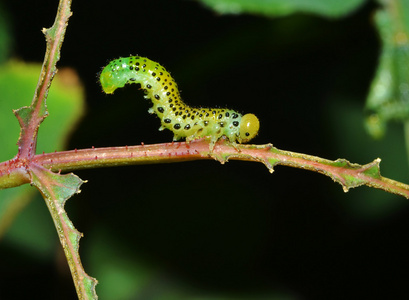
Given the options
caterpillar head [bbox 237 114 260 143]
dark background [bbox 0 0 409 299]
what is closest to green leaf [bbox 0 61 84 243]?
dark background [bbox 0 0 409 299]

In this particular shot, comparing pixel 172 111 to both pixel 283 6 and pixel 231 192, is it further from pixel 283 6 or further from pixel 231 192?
pixel 231 192

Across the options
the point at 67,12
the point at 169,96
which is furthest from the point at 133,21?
the point at 67,12

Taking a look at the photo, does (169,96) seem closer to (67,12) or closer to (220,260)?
(67,12)

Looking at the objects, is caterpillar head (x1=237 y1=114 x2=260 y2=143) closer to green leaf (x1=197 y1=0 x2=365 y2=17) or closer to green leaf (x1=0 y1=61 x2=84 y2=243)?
green leaf (x1=197 y1=0 x2=365 y2=17)

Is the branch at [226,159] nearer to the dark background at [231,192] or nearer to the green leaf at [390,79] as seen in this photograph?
the green leaf at [390,79]

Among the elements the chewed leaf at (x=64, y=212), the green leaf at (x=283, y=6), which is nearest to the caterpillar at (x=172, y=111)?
the green leaf at (x=283, y=6)
